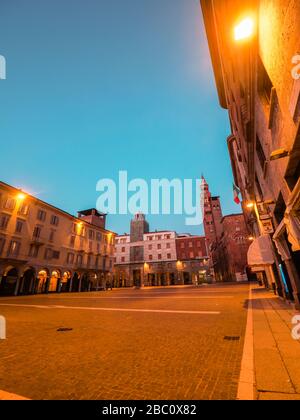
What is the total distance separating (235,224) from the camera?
47.5 meters

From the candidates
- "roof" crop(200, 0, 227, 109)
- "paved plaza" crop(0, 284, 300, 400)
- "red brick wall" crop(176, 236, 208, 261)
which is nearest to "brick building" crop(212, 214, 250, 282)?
"red brick wall" crop(176, 236, 208, 261)

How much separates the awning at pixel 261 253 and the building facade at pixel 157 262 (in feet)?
146

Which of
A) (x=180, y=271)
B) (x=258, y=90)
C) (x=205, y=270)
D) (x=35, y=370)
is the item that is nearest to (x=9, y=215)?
(x=35, y=370)

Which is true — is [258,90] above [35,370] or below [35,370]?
above

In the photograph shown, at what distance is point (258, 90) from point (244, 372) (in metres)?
8.08

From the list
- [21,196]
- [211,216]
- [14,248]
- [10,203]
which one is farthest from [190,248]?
[10,203]

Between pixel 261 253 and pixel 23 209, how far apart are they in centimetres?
2972

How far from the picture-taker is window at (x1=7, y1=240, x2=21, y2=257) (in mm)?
25531

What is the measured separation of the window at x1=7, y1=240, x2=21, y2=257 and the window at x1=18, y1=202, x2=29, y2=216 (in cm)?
408

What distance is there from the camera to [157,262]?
191 ft
